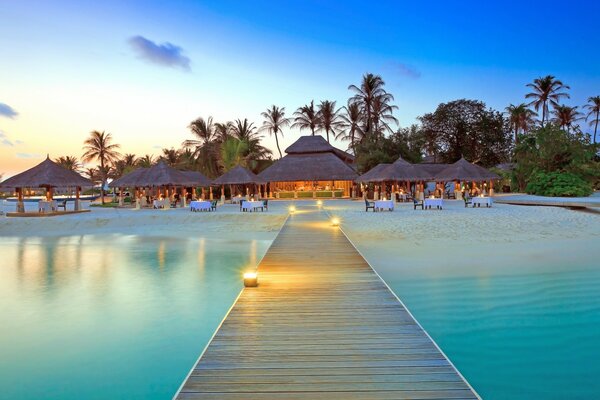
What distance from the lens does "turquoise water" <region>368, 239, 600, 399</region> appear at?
188 inches

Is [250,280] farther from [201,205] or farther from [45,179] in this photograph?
[45,179]

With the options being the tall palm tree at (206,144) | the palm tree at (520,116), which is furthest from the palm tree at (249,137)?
the palm tree at (520,116)

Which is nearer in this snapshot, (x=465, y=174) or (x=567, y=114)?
(x=465, y=174)

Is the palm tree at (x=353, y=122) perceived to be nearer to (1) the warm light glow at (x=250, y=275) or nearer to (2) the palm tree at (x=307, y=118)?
(2) the palm tree at (x=307, y=118)

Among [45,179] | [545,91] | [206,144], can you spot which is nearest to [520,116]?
[545,91]

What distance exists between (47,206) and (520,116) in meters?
50.6

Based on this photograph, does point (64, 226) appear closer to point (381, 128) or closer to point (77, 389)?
point (77, 389)

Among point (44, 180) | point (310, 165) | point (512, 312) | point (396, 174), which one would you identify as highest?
point (310, 165)

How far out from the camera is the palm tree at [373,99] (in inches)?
1754

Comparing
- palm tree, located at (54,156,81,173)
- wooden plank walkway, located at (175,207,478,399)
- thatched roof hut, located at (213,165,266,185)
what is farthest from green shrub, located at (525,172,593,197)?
palm tree, located at (54,156,81,173)

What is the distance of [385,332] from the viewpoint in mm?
4715

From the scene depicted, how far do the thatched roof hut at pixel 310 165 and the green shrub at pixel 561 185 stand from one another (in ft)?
46.9

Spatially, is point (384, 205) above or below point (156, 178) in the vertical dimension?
below

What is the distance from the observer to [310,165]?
39.1 meters
